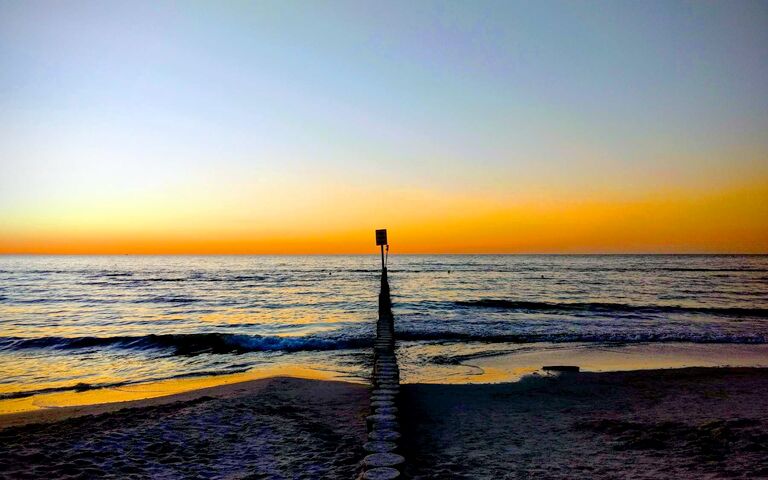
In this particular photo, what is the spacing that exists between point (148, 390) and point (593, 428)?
9.64 meters

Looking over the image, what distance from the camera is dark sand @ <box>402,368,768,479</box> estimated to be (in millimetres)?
5402

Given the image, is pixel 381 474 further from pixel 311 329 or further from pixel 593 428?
pixel 311 329

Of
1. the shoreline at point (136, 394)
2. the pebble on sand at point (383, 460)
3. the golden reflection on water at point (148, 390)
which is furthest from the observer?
the golden reflection on water at point (148, 390)

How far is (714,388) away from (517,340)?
8.10 meters

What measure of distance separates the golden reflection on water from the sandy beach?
1184 mm

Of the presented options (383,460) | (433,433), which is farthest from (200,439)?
(433,433)

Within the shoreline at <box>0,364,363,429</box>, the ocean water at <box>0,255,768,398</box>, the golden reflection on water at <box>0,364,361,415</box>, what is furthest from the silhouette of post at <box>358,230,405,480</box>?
the ocean water at <box>0,255,768,398</box>

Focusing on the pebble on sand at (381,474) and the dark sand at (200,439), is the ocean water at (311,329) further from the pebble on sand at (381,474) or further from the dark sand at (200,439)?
the pebble on sand at (381,474)

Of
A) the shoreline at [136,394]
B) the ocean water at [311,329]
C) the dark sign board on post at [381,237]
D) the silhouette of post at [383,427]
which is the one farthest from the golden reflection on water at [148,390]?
the dark sign board on post at [381,237]

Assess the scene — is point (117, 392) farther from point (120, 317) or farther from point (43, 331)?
point (120, 317)

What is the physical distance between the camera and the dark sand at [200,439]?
5.54m

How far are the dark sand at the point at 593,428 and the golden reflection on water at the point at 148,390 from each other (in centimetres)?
367

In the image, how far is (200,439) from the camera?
21.8ft

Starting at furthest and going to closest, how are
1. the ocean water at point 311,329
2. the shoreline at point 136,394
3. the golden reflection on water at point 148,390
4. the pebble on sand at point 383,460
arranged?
the ocean water at point 311,329
the golden reflection on water at point 148,390
the shoreline at point 136,394
the pebble on sand at point 383,460
